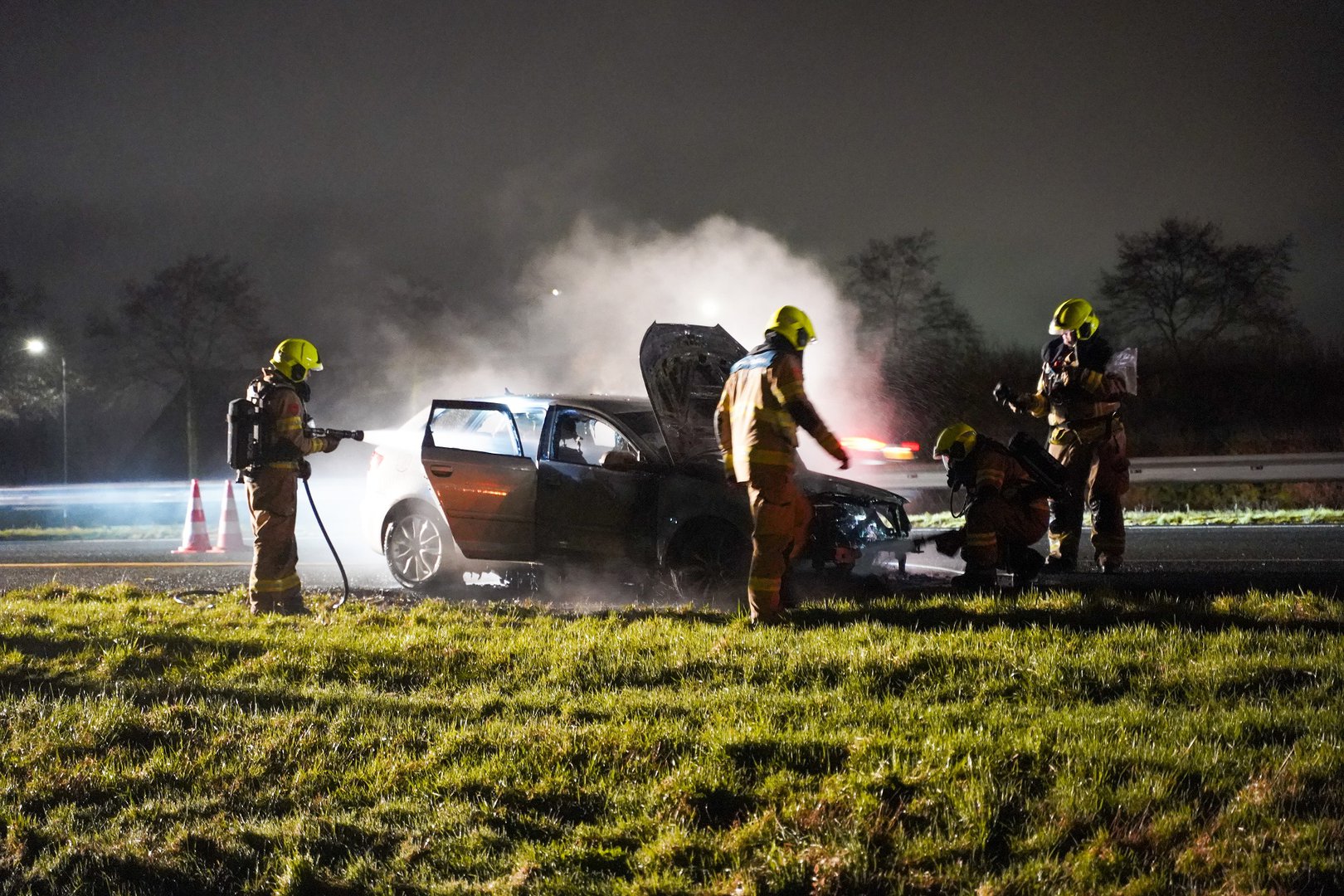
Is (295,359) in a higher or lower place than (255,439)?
higher

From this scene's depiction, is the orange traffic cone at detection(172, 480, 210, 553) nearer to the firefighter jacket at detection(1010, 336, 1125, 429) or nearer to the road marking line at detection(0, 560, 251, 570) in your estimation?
the road marking line at detection(0, 560, 251, 570)

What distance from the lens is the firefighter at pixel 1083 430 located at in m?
7.75

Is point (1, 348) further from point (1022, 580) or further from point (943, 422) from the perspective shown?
point (1022, 580)

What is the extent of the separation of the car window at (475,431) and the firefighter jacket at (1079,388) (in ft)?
12.2

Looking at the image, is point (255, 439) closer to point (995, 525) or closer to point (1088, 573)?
point (995, 525)

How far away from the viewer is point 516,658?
20.0 ft

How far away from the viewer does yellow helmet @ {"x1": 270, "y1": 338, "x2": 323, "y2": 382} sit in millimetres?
7797

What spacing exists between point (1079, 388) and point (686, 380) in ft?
9.01

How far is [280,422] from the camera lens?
7.67 metres

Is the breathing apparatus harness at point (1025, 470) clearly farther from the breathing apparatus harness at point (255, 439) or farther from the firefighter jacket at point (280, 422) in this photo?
the firefighter jacket at point (280, 422)

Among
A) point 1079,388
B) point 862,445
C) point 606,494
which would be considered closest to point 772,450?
point 606,494

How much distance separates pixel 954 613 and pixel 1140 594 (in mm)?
1156

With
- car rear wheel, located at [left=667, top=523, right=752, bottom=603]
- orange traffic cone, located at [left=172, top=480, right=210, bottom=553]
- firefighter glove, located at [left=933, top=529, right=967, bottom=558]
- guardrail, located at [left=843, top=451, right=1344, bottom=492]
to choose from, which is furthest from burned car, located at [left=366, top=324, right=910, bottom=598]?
orange traffic cone, located at [left=172, top=480, right=210, bottom=553]

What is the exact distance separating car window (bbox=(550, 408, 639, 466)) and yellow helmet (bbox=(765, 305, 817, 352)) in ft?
6.15
